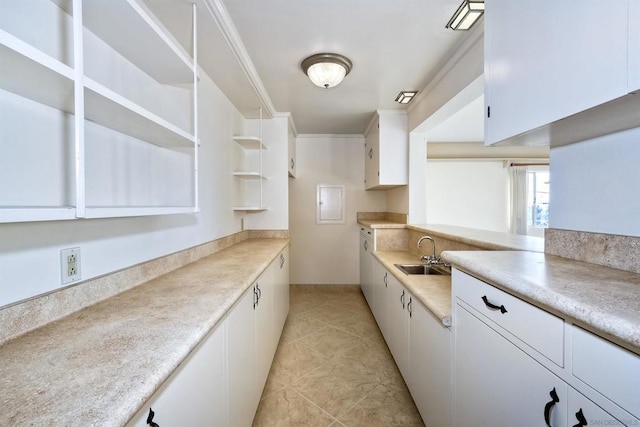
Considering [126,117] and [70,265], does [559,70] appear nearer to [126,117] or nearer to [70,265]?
[126,117]

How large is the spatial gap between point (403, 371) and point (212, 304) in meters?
1.56

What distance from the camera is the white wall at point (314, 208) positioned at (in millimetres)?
4477

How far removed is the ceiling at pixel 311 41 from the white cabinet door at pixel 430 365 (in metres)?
1.70

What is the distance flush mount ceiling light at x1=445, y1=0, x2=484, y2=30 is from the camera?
147 cm

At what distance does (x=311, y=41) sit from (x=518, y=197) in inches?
213

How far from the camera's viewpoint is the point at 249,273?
164 cm

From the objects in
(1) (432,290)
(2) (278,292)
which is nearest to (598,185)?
(1) (432,290)

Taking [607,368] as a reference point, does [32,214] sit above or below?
above

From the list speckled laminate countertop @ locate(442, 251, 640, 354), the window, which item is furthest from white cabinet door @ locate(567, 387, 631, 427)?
the window

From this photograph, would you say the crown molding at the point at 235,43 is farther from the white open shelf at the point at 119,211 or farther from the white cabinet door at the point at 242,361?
the white cabinet door at the point at 242,361

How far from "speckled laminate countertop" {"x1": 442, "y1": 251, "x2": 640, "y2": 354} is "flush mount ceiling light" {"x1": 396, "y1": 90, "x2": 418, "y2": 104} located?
2.02 metres

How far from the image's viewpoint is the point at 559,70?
2.81 ft

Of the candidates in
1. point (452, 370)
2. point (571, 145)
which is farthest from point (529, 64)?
point (452, 370)

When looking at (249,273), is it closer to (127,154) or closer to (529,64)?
(127,154)
